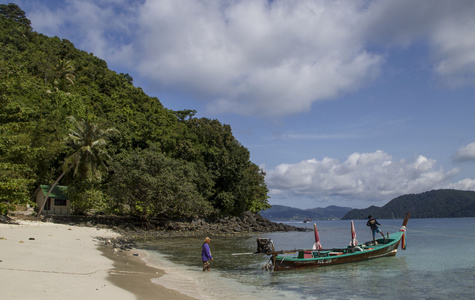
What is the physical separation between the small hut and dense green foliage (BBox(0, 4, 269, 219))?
1.59 m

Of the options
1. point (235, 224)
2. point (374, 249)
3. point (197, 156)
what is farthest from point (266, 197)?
point (374, 249)

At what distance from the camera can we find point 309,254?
17.9m

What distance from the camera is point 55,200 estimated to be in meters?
37.9

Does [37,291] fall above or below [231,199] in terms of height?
below

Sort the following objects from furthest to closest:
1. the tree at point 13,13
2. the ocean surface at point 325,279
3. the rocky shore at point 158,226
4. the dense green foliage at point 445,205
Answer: the dense green foliage at point 445,205 < the tree at point 13,13 < the rocky shore at point 158,226 < the ocean surface at point 325,279

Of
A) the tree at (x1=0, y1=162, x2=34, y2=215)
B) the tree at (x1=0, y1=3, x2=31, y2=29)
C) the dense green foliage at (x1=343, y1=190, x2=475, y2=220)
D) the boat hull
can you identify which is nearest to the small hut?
the tree at (x1=0, y1=162, x2=34, y2=215)

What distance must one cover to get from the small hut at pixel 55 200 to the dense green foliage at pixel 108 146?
159 cm

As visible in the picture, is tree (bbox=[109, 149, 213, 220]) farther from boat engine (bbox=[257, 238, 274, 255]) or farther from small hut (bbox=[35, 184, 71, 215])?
boat engine (bbox=[257, 238, 274, 255])

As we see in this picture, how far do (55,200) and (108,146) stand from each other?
882cm

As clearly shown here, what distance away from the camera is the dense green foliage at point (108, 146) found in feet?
97.5

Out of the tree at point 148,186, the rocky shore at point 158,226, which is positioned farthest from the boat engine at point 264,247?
the tree at point 148,186

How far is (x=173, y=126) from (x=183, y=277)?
42285 mm

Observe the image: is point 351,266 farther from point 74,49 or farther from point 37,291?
point 74,49

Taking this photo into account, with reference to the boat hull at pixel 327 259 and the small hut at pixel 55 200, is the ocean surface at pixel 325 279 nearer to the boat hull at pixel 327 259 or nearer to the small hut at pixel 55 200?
the boat hull at pixel 327 259
